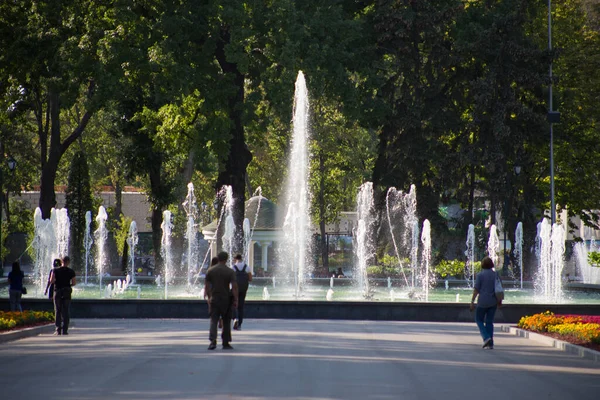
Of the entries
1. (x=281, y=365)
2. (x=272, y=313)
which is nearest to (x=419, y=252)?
(x=272, y=313)

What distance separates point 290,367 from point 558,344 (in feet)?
22.2

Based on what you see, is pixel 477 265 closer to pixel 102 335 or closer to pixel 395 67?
pixel 395 67

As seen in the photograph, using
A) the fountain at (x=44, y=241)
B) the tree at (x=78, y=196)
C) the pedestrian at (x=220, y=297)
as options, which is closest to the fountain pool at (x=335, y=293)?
the fountain at (x=44, y=241)

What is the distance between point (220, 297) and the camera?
60.5 feet

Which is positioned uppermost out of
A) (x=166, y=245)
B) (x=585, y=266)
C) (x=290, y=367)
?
(x=166, y=245)

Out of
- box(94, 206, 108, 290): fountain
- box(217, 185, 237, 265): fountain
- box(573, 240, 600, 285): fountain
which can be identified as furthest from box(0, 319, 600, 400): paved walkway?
box(573, 240, 600, 285): fountain

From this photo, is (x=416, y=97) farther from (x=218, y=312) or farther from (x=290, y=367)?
(x=290, y=367)

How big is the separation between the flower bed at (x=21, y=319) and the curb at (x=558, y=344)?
10.6m

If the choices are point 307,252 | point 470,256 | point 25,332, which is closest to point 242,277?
point 25,332

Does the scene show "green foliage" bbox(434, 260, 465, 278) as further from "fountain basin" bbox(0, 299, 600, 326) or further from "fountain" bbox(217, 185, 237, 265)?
"fountain basin" bbox(0, 299, 600, 326)

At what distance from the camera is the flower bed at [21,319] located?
2209 cm

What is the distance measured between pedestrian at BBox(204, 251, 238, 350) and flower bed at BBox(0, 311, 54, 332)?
5.46 metres

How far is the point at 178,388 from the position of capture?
12938 millimetres

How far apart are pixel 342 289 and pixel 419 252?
12.6m
